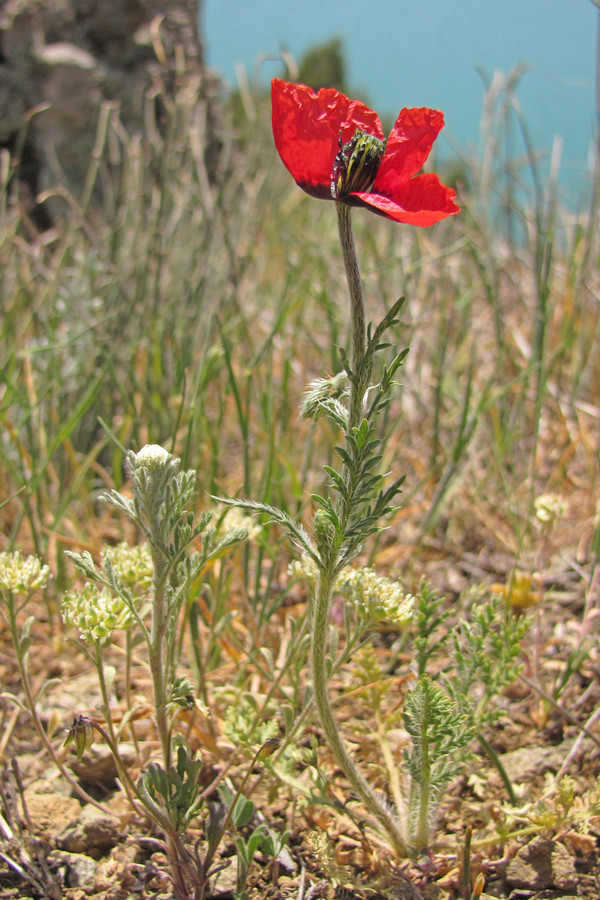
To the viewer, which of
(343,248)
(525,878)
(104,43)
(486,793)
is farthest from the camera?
(104,43)

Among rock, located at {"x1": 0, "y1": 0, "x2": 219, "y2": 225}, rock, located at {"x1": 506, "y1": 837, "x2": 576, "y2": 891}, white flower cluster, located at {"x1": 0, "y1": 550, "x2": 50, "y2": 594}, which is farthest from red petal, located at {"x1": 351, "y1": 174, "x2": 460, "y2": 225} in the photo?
rock, located at {"x1": 0, "y1": 0, "x2": 219, "y2": 225}

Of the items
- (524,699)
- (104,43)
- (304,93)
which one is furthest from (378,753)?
(104,43)

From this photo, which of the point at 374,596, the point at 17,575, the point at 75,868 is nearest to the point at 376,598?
the point at 374,596

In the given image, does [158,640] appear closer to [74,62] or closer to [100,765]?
[100,765]

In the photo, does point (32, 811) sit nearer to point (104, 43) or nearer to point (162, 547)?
point (162, 547)

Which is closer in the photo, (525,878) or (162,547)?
(162,547)
